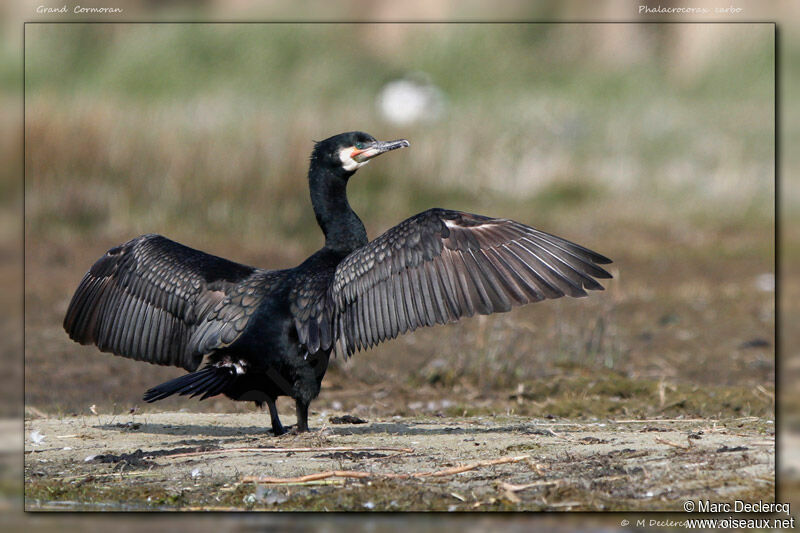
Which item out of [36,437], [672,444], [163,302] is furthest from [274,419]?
[672,444]

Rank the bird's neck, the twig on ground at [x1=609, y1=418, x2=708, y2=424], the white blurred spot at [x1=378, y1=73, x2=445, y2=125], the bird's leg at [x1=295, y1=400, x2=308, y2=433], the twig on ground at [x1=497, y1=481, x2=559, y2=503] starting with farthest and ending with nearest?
the white blurred spot at [x1=378, y1=73, x2=445, y2=125] < the twig on ground at [x1=609, y1=418, x2=708, y2=424] < the bird's neck < the bird's leg at [x1=295, y1=400, x2=308, y2=433] < the twig on ground at [x1=497, y1=481, x2=559, y2=503]

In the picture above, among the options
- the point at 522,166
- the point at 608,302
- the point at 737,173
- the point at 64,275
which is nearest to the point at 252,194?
the point at 64,275

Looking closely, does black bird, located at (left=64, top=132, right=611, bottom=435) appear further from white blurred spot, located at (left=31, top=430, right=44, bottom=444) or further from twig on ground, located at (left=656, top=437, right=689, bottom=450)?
twig on ground, located at (left=656, top=437, right=689, bottom=450)

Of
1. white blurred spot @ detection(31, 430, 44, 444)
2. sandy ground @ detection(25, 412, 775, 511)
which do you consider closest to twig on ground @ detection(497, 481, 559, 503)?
sandy ground @ detection(25, 412, 775, 511)

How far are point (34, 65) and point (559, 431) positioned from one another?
36.0ft

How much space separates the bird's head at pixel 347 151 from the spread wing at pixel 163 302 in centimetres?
89

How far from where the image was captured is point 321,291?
6.65 meters

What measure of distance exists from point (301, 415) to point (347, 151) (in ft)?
5.93

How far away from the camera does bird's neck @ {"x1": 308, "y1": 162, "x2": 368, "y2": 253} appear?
23.3 feet

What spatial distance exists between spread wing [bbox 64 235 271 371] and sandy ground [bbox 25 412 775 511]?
0.61 metres

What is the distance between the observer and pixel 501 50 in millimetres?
19250

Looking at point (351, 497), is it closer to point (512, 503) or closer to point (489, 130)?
point (512, 503)

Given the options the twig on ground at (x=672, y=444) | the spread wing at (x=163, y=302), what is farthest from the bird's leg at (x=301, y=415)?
the twig on ground at (x=672, y=444)

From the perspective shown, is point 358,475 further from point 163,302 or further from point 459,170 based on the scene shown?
point 459,170
